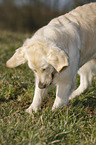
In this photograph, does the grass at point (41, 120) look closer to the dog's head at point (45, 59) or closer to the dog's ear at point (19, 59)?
the dog's head at point (45, 59)

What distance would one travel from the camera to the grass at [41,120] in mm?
2057

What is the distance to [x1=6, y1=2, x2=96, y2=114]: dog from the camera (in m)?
2.29

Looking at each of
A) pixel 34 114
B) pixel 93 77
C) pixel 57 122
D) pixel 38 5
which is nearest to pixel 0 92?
pixel 34 114

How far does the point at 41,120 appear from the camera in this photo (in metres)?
2.36

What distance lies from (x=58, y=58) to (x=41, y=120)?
70 centimetres

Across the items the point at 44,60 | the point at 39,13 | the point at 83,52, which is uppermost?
the point at 44,60

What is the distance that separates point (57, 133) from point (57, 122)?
20 centimetres

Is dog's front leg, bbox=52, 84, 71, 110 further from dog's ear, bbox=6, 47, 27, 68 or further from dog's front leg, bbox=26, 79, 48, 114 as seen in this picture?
dog's ear, bbox=6, 47, 27, 68

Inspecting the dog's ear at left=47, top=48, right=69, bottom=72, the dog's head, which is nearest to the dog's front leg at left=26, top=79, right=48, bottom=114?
Answer: the dog's head

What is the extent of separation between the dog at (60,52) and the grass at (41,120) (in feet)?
0.57

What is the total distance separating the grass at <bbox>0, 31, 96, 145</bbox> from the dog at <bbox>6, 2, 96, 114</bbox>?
0.57 feet

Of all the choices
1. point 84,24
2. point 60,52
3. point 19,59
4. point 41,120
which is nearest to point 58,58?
point 60,52

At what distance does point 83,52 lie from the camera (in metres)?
3.02

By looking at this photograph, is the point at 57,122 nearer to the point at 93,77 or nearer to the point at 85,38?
the point at 85,38
